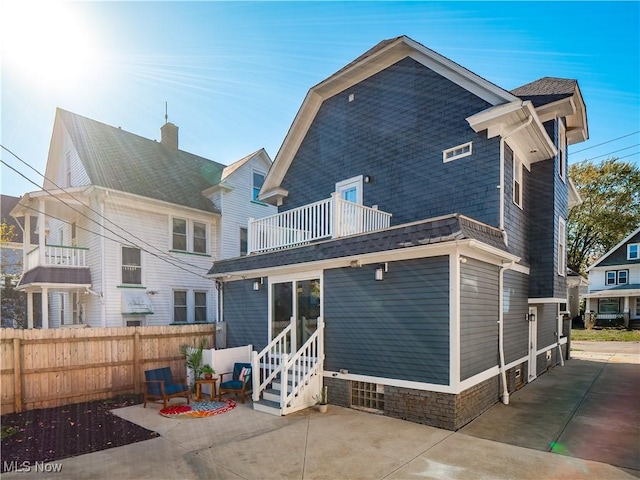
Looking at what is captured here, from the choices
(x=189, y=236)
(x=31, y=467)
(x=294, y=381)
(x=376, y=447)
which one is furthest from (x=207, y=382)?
(x=189, y=236)

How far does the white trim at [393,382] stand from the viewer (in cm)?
608

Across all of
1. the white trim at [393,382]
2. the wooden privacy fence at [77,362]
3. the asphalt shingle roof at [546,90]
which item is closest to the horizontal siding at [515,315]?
the white trim at [393,382]

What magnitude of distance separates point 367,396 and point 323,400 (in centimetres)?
90

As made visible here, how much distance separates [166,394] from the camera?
24.9 ft

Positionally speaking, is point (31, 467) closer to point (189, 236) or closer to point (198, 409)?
point (198, 409)

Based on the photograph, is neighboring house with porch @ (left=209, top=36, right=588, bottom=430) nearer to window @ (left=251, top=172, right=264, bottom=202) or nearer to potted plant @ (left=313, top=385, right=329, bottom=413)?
potted plant @ (left=313, top=385, right=329, bottom=413)

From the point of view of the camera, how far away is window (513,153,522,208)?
8.37 m

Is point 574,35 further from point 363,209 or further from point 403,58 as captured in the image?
point 363,209

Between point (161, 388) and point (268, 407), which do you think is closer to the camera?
point (268, 407)

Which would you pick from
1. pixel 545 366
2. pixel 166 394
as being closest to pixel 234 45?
pixel 166 394

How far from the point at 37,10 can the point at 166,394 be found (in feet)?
25.9

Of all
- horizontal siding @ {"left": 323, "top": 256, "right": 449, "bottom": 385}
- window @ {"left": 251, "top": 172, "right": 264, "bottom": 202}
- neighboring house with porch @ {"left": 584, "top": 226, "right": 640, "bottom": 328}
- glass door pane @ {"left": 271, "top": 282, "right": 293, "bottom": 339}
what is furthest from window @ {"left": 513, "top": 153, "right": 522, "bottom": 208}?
neighboring house with porch @ {"left": 584, "top": 226, "right": 640, "bottom": 328}

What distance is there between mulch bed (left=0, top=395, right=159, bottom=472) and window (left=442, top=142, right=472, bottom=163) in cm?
803

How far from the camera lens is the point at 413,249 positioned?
6367mm
